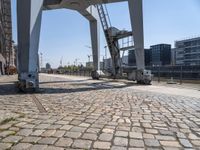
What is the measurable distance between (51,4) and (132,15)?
26.5 feet

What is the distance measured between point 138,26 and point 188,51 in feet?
267

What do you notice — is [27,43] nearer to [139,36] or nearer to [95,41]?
[139,36]

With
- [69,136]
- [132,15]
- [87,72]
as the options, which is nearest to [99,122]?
[69,136]

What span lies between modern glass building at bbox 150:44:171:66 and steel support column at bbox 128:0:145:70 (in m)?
74.9

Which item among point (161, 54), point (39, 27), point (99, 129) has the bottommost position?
point (99, 129)

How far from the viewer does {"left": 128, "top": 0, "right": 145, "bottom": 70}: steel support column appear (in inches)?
833

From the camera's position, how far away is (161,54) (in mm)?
97188

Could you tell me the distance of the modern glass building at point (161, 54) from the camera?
96.9 meters

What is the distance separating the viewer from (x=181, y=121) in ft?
22.6

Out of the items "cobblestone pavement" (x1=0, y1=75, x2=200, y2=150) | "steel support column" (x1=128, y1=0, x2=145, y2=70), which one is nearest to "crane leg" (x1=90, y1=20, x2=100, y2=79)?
"steel support column" (x1=128, y1=0, x2=145, y2=70)

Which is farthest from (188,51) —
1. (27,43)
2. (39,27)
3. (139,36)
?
(27,43)

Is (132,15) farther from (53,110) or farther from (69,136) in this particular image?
(69,136)

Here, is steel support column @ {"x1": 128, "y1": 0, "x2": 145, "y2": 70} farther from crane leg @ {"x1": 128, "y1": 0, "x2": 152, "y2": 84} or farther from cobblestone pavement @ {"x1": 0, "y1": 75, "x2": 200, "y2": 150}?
cobblestone pavement @ {"x1": 0, "y1": 75, "x2": 200, "y2": 150}

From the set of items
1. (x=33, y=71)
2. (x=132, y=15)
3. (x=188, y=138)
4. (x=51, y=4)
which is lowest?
(x=188, y=138)
